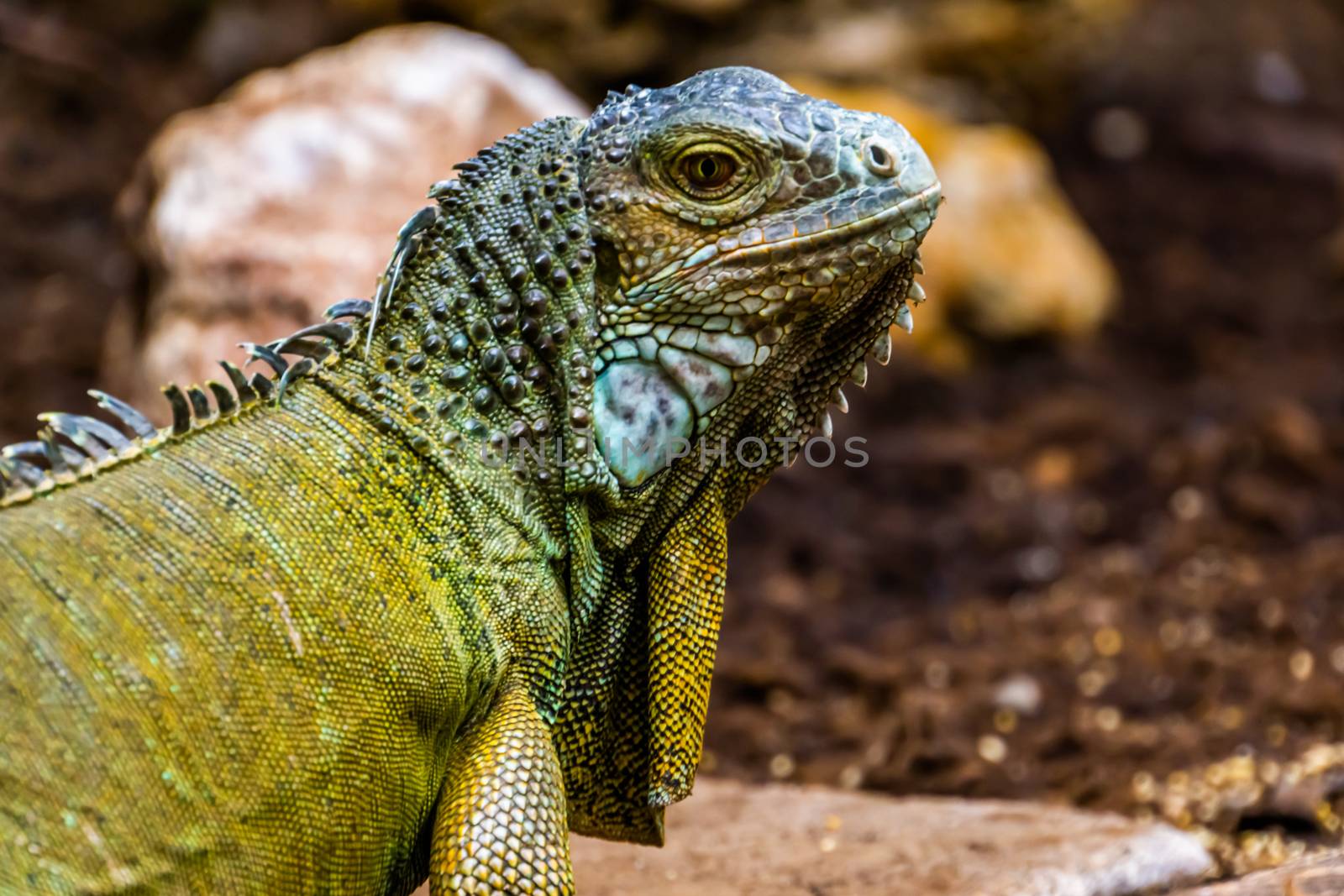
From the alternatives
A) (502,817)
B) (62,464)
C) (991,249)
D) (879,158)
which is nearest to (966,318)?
(991,249)

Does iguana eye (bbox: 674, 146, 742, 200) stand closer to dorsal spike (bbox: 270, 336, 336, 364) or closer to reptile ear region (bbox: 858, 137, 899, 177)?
reptile ear region (bbox: 858, 137, 899, 177)

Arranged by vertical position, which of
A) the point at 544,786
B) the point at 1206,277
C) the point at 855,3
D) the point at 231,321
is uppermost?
the point at 855,3

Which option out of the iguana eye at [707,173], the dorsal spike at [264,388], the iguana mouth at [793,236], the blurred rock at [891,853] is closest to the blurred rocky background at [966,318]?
the blurred rock at [891,853]

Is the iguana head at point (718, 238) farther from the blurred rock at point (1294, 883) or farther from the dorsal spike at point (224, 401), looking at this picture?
the blurred rock at point (1294, 883)

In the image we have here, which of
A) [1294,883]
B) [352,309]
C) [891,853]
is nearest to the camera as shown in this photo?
[352,309]

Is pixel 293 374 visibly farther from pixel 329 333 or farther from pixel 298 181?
pixel 298 181

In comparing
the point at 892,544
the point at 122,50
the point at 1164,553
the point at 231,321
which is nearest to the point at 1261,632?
the point at 1164,553

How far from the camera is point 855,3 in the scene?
12680mm

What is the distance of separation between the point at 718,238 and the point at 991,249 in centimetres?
863

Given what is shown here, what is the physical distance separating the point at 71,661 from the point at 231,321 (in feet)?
15.0

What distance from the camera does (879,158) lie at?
11.5 ft

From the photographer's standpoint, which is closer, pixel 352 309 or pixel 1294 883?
pixel 352 309

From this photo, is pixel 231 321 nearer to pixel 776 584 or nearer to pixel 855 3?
pixel 776 584

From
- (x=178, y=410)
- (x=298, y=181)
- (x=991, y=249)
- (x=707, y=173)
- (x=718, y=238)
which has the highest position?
(x=991, y=249)
